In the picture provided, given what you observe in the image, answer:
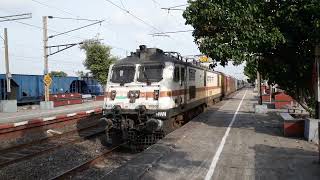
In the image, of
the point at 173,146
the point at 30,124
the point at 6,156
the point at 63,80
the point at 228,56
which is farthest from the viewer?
the point at 63,80

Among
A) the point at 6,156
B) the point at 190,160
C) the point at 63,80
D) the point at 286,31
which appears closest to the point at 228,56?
the point at 286,31

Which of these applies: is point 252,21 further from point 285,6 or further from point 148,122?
point 148,122

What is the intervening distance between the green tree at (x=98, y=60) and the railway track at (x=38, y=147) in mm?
38511

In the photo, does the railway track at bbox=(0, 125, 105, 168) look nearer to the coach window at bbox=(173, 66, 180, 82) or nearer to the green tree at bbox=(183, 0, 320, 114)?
the coach window at bbox=(173, 66, 180, 82)

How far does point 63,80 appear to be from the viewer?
4453 centimetres

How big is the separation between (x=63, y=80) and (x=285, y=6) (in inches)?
1341

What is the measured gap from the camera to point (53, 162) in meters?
12.2

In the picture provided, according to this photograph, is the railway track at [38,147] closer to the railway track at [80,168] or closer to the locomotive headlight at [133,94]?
the railway track at [80,168]

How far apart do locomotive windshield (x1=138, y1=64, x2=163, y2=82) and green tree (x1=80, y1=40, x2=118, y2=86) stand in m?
42.1

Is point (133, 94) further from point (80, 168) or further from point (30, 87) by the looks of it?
point (30, 87)

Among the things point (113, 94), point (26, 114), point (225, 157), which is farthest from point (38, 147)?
point (26, 114)

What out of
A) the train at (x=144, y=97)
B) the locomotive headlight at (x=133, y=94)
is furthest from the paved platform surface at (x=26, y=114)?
the locomotive headlight at (x=133, y=94)

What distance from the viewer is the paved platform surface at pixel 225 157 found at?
29.5ft

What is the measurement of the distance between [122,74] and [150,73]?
109 centimetres
